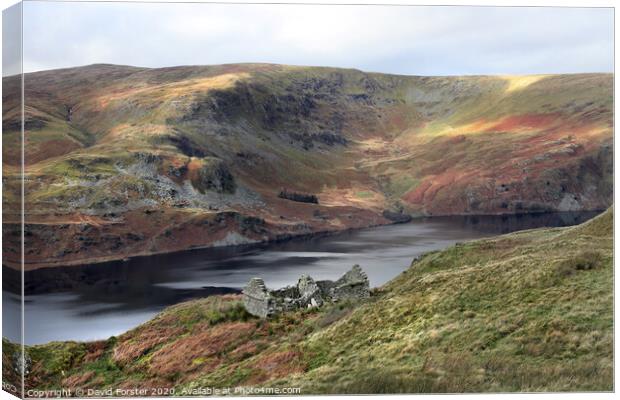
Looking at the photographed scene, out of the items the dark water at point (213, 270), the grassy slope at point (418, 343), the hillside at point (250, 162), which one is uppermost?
the hillside at point (250, 162)

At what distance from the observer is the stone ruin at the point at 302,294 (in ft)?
125

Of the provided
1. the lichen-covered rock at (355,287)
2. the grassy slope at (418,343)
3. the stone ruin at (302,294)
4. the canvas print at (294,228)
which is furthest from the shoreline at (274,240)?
the lichen-covered rock at (355,287)

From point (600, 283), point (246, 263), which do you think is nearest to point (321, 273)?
point (246, 263)

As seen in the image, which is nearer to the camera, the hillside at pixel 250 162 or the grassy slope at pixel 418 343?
the grassy slope at pixel 418 343

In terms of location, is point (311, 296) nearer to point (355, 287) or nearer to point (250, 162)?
point (355, 287)

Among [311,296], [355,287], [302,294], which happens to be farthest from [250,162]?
[355,287]

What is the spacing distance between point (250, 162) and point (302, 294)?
110 m

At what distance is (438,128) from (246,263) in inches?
3023

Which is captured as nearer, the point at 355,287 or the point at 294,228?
the point at 355,287

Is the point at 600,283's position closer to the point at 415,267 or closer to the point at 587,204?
the point at 415,267

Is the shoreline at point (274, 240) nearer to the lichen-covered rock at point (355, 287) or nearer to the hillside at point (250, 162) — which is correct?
the hillside at point (250, 162)

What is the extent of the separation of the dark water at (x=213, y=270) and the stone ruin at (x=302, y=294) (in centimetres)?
1798

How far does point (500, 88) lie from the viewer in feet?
555

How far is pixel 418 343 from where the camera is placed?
30.3m
